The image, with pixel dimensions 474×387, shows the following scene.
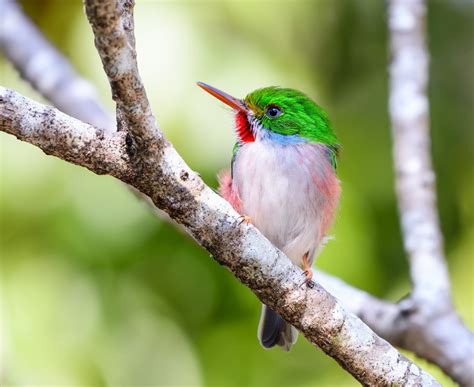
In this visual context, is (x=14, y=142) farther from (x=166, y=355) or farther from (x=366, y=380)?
(x=366, y=380)

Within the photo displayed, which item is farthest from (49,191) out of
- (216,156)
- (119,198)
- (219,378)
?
(219,378)

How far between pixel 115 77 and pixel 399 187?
2.15 m

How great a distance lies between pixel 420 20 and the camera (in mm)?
4266

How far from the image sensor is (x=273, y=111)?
353 cm

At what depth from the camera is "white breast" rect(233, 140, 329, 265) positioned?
129 inches

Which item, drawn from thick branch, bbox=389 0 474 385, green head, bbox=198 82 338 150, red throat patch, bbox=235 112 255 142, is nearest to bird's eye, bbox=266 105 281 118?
green head, bbox=198 82 338 150

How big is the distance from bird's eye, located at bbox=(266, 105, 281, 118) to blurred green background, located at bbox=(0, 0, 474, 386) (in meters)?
0.79

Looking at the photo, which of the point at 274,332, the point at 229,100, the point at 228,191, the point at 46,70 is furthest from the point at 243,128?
the point at 46,70

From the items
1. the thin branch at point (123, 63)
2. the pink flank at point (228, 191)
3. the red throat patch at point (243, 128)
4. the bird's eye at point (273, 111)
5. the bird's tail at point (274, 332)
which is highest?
the bird's eye at point (273, 111)

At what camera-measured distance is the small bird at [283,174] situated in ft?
10.8

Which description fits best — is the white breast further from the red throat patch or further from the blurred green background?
the blurred green background

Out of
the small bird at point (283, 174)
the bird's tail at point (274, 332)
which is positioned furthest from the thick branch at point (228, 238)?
the bird's tail at point (274, 332)

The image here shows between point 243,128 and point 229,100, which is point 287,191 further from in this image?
point 229,100

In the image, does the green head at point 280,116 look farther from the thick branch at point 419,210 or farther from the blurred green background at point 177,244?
the blurred green background at point 177,244
